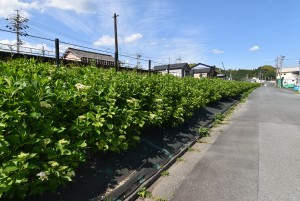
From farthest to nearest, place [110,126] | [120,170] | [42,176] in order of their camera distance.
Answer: [120,170]
[110,126]
[42,176]

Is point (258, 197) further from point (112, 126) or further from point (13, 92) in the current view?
point (13, 92)

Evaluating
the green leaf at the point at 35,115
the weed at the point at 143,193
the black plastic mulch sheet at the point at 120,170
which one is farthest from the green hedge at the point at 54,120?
the weed at the point at 143,193

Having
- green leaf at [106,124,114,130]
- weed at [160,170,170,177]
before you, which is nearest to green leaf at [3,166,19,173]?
green leaf at [106,124,114,130]

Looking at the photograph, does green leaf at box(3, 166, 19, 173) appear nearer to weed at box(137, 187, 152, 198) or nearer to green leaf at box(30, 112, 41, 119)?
green leaf at box(30, 112, 41, 119)

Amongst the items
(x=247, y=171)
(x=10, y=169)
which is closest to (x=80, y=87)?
(x=10, y=169)

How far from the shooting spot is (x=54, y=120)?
9.48 feet

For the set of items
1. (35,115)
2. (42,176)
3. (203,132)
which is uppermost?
(35,115)

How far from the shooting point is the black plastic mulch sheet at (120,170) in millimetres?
3160

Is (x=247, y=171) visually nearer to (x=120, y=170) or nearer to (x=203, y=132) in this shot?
(x=120, y=170)

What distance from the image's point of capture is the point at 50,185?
→ 8.61ft

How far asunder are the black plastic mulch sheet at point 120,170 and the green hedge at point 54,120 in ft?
0.97

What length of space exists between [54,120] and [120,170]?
1541 mm

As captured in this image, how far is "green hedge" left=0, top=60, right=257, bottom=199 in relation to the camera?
2.28 meters

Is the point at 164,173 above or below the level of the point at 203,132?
below
